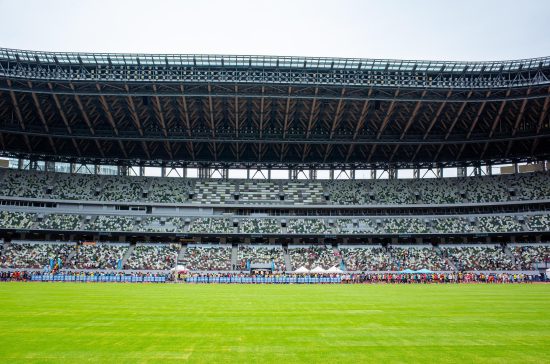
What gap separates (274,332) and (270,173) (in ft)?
221

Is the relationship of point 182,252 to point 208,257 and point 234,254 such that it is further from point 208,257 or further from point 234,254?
point 234,254

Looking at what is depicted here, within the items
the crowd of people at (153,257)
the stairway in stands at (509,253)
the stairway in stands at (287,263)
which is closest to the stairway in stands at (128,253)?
the crowd of people at (153,257)

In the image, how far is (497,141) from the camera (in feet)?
235

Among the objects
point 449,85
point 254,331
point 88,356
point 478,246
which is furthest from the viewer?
point 478,246

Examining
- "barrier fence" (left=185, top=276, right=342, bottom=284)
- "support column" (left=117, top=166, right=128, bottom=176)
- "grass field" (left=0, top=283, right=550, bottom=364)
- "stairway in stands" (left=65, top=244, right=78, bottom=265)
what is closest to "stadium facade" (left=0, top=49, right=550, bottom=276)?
"support column" (left=117, top=166, right=128, bottom=176)

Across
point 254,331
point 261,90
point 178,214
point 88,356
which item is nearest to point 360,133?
point 261,90

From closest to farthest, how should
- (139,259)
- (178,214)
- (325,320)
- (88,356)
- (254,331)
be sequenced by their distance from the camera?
1. (88,356)
2. (254,331)
3. (325,320)
4. (139,259)
5. (178,214)

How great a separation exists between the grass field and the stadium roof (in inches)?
1426

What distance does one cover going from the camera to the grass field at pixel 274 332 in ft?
43.1

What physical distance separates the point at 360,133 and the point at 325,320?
183 ft

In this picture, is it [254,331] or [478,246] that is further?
[478,246]

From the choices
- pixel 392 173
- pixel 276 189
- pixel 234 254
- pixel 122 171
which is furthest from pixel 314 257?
pixel 122 171

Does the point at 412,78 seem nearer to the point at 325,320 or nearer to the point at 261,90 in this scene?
the point at 261,90

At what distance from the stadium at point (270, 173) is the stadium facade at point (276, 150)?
0.95 ft
